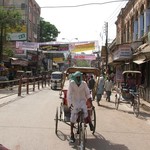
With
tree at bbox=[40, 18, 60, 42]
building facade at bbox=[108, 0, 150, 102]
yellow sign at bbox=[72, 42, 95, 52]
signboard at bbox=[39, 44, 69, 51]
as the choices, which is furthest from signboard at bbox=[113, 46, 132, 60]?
tree at bbox=[40, 18, 60, 42]

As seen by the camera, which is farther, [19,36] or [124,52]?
[19,36]

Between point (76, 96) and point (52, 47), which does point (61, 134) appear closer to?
point (76, 96)

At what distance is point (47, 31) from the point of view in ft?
305

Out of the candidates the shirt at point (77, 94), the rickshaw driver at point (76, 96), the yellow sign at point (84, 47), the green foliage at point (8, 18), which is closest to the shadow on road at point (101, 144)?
the rickshaw driver at point (76, 96)

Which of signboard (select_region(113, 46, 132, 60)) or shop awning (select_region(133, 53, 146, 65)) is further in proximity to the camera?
signboard (select_region(113, 46, 132, 60))

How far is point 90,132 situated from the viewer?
36.8ft

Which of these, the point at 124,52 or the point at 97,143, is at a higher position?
the point at 124,52

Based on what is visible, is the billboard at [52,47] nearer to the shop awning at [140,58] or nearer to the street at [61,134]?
the shop awning at [140,58]

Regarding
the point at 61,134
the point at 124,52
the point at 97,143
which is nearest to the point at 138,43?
the point at 124,52

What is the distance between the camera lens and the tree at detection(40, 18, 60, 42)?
304 feet

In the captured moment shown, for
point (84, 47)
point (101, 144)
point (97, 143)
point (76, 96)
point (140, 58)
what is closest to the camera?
point (76, 96)

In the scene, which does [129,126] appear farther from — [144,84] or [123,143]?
[144,84]

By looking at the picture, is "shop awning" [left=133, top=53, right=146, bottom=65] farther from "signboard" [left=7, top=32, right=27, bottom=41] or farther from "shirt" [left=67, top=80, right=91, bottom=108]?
"signboard" [left=7, top=32, right=27, bottom=41]

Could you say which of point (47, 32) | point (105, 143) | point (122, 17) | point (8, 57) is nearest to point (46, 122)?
point (105, 143)
